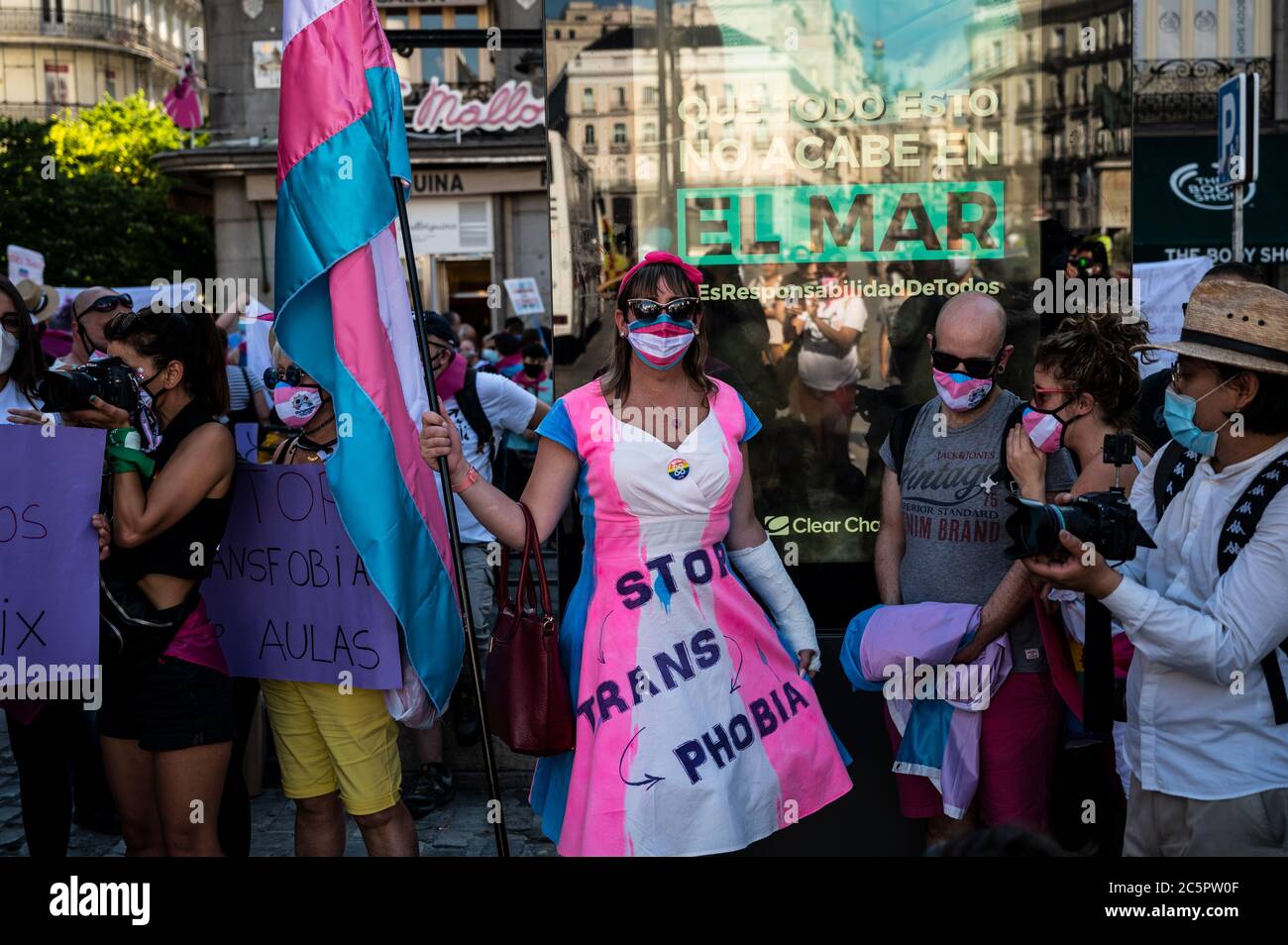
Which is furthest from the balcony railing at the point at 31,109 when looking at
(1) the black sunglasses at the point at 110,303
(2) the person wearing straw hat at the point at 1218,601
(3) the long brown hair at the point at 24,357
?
(2) the person wearing straw hat at the point at 1218,601

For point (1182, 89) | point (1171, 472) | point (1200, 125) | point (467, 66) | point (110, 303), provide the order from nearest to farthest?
1. point (1171, 472)
2. point (110, 303)
3. point (1200, 125)
4. point (1182, 89)
5. point (467, 66)

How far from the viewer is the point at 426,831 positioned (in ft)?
18.1

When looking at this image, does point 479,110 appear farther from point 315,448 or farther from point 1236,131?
point 315,448

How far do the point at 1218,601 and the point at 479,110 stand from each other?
23.1 meters

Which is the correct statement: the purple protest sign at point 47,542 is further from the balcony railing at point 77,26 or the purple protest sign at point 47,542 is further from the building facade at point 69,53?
the balcony railing at point 77,26

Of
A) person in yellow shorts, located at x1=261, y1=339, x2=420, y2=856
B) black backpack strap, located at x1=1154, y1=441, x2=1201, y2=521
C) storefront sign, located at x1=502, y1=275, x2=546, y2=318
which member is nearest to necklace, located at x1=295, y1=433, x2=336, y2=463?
person in yellow shorts, located at x1=261, y1=339, x2=420, y2=856

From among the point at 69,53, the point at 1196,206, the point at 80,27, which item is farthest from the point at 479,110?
the point at 80,27

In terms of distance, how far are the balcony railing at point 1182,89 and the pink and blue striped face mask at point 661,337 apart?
19.0 m

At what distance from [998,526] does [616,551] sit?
45.7 inches

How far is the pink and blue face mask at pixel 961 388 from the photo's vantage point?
3852 millimetres

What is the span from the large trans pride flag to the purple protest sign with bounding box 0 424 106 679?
732mm

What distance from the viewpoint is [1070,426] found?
392 cm

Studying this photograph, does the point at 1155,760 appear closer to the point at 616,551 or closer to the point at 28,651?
the point at 616,551

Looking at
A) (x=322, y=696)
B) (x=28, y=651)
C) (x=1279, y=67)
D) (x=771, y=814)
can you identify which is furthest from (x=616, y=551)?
(x=1279, y=67)
